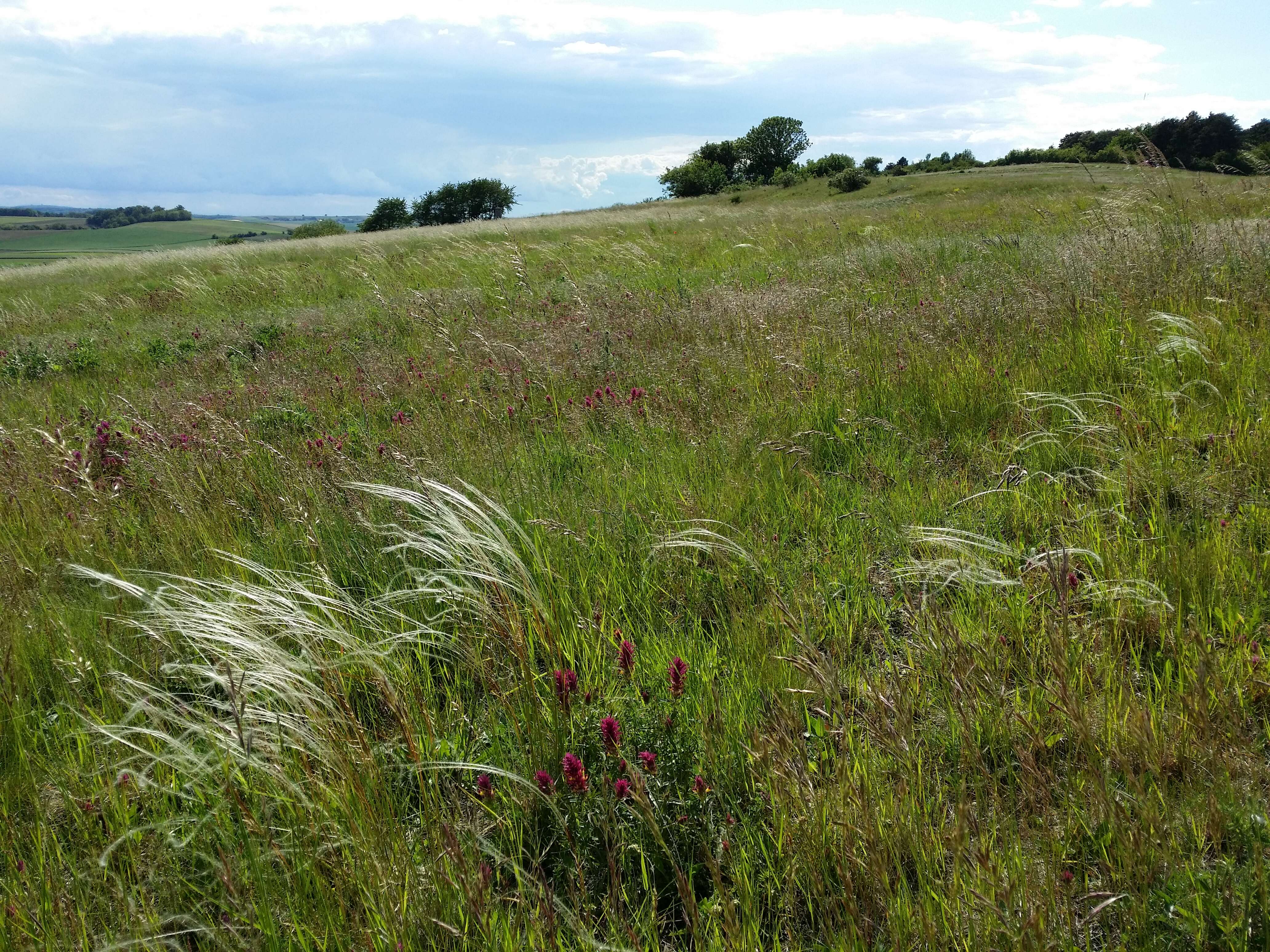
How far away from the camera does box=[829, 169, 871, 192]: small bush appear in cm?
3878

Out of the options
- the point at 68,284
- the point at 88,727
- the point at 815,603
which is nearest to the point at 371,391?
the point at 88,727

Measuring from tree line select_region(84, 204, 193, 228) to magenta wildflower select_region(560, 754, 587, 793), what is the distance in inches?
6388

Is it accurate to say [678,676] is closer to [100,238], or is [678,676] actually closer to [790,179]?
[790,179]

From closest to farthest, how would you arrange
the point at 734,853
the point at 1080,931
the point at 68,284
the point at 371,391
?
1. the point at 1080,931
2. the point at 734,853
3. the point at 371,391
4. the point at 68,284

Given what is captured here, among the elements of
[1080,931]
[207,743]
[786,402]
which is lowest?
[1080,931]

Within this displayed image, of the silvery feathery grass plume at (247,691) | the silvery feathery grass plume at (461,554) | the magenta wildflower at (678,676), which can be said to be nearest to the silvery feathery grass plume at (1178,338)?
the magenta wildflower at (678,676)

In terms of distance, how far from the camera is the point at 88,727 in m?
2.18

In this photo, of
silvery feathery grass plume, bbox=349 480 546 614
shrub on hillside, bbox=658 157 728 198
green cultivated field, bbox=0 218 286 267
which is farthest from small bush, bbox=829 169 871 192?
green cultivated field, bbox=0 218 286 267

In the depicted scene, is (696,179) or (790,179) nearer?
(790,179)

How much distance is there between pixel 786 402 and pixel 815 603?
82.4 inches

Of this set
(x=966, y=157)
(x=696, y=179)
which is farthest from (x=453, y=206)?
(x=966, y=157)

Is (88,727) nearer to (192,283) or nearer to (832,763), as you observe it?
(832,763)

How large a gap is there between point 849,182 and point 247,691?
42370 mm

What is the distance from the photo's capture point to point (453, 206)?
8444 cm
